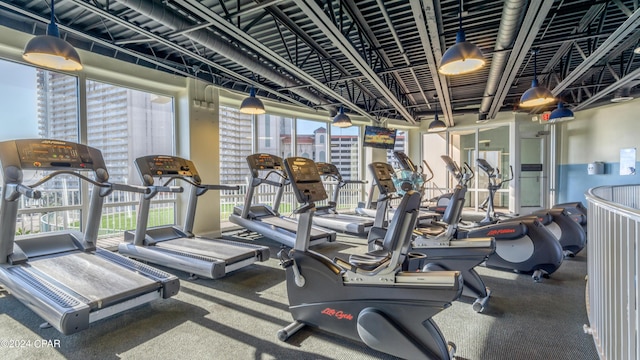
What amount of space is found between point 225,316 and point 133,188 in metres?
1.68

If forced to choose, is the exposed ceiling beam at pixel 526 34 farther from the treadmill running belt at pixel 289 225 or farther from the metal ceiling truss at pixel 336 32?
the treadmill running belt at pixel 289 225

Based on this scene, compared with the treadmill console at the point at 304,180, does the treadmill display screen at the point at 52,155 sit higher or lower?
higher

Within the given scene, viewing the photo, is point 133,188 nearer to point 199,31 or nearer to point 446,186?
point 199,31

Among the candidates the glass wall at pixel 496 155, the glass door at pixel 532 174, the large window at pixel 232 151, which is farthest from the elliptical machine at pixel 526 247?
the glass door at pixel 532 174

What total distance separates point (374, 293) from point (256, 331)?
1.11 meters

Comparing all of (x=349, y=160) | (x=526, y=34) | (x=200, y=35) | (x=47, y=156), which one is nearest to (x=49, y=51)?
(x=47, y=156)

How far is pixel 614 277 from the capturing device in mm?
1751

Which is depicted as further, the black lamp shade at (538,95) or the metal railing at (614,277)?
the black lamp shade at (538,95)

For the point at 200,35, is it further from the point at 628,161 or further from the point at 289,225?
the point at 628,161

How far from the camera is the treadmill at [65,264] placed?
2502 millimetres

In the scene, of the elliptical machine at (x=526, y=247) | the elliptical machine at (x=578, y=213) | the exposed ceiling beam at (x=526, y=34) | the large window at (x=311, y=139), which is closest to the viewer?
the exposed ceiling beam at (x=526, y=34)

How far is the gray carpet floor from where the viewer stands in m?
2.31

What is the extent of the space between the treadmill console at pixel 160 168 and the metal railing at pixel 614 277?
4.42m

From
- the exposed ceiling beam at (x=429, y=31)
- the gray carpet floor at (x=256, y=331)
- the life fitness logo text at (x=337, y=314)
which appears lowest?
the gray carpet floor at (x=256, y=331)
